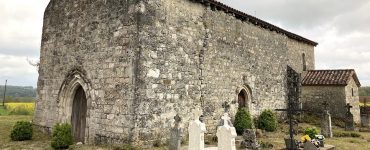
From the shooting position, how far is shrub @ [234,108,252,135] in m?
12.6

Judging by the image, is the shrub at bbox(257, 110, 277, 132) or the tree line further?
the tree line

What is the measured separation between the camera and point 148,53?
938cm

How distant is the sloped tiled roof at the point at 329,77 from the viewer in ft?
58.0

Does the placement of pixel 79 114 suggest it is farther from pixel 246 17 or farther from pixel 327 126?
pixel 327 126

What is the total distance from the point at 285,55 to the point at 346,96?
14.2 ft

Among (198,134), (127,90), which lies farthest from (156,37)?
(198,134)

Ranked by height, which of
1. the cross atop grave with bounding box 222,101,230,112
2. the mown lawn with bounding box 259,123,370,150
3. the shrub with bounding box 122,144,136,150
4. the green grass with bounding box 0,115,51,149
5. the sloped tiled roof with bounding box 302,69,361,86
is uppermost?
the sloped tiled roof with bounding box 302,69,361,86

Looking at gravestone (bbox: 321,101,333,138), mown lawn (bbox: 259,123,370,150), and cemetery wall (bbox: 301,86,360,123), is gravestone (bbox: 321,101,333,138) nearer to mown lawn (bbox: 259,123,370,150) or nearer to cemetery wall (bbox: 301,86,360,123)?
mown lawn (bbox: 259,123,370,150)

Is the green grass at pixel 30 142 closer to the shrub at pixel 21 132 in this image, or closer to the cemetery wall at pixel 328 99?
the shrub at pixel 21 132

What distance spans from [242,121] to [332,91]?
330 inches

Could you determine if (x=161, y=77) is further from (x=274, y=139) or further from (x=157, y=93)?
(x=274, y=139)

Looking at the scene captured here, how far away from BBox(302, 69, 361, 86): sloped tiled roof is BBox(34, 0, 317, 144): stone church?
17.9 feet

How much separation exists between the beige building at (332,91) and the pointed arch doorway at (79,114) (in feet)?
43.7

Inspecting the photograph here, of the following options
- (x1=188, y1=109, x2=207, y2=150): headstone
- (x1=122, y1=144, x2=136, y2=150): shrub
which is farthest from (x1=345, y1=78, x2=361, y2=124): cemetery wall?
(x1=122, y1=144, x2=136, y2=150): shrub
